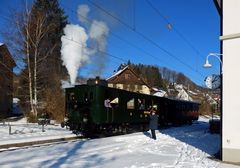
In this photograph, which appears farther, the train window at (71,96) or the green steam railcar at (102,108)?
the train window at (71,96)

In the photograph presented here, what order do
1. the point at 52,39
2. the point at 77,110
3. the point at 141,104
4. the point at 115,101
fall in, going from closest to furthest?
the point at 77,110, the point at 115,101, the point at 141,104, the point at 52,39

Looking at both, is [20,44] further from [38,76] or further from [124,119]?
[124,119]

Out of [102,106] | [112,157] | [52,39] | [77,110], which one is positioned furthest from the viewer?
[52,39]

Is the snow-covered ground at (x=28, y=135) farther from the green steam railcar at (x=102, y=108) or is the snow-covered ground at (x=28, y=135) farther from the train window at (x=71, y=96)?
the train window at (x=71, y=96)

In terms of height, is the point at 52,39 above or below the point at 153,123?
above

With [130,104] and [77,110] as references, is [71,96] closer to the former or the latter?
[77,110]

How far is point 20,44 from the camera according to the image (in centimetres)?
3453

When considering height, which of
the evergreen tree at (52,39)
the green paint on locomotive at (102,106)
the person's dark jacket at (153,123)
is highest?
the evergreen tree at (52,39)

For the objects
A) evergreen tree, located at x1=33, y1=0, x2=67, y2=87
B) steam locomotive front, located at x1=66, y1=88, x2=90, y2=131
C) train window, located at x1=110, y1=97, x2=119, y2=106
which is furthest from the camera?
evergreen tree, located at x1=33, y1=0, x2=67, y2=87

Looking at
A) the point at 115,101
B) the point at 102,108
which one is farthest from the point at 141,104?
the point at 102,108

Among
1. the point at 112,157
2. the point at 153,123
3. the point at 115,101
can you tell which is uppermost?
the point at 115,101

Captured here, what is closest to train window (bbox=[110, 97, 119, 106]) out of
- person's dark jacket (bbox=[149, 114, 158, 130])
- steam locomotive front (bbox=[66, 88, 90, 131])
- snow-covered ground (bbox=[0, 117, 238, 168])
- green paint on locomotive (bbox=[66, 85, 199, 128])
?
green paint on locomotive (bbox=[66, 85, 199, 128])

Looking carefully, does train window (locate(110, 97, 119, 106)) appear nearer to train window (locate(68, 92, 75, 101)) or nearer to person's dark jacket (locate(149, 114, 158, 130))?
train window (locate(68, 92, 75, 101))

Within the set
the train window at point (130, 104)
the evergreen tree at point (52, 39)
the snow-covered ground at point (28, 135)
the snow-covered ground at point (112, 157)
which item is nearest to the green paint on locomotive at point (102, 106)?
the train window at point (130, 104)
